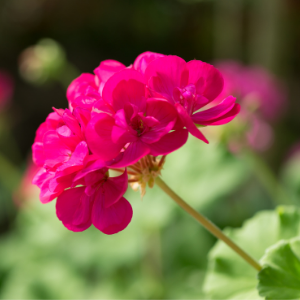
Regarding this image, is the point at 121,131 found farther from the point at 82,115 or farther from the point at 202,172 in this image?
the point at 202,172

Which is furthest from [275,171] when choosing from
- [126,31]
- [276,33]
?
[126,31]

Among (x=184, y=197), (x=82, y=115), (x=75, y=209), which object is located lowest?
(x=184, y=197)

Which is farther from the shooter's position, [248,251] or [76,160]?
[248,251]

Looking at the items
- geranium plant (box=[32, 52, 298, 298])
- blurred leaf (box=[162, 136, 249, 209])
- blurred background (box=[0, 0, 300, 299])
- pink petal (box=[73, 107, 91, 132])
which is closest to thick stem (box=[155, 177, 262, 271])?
geranium plant (box=[32, 52, 298, 298])

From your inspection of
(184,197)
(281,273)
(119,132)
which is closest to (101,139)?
(119,132)

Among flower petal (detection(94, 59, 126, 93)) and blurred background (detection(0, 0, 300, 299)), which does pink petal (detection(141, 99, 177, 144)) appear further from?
blurred background (detection(0, 0, 300, 299))

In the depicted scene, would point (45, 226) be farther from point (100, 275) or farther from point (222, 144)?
point (222, 144)

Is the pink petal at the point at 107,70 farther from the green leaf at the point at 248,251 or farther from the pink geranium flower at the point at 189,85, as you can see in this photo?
the green leaf at the point at 248,251
